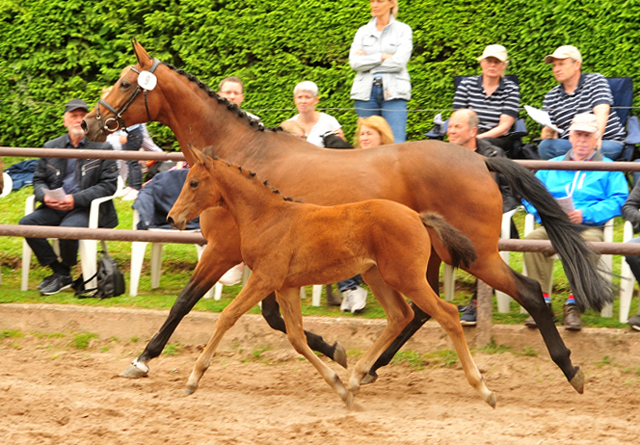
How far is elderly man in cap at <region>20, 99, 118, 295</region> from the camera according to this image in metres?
6.77

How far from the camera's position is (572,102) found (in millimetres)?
7066

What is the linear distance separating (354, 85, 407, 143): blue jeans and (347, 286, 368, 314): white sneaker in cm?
147

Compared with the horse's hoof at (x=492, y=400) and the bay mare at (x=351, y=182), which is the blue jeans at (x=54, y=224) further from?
the horse's hoof at (x=492, y=400)

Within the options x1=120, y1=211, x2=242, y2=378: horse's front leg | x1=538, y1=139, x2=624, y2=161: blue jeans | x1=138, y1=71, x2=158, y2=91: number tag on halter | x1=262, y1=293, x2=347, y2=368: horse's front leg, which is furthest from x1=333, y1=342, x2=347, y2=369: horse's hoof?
x1=538, y1=139, x2=624, y2=161: blue jeans

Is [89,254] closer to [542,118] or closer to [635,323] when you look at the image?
[542,118]

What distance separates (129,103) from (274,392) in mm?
2025

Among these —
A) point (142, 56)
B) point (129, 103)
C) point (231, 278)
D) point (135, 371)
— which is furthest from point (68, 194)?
A: point (135, 371)

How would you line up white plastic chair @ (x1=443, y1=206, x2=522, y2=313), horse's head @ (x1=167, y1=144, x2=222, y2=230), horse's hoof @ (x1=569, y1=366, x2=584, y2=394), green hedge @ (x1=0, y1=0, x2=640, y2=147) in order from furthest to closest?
green hedge @ (x1=0, y1=0, x2=640, y2=147), white plastic chair @ (x1=443, y1=206, x2=522, y2=313), horse's hoof @ (x1=569, y1=366, x2=584, y2=394), horse's head @ (x1=167, y1=144, x2=222, y2=230)

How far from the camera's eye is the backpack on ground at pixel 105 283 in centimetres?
660

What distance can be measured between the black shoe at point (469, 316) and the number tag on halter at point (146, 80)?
8.56 feet

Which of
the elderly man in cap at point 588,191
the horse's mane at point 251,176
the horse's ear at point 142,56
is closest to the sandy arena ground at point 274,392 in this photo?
the elderly man in cap at point 588,191

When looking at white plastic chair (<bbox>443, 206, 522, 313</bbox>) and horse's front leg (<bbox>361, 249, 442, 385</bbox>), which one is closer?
horse's front leg (<bbox>361, 249, 442, 385</bbox>)

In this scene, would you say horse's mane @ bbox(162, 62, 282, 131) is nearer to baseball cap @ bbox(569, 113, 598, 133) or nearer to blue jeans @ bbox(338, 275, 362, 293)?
blue jeans @ bbox(338, 275, 362, 293)

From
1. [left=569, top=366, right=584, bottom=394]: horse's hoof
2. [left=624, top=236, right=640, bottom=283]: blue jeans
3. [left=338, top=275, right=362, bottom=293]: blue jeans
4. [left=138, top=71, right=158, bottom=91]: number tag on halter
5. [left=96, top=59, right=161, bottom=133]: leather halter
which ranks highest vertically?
[left=138, top=71, right=158, bottom=91]: number tag on halter
